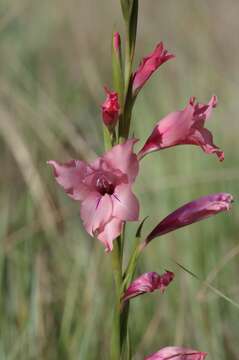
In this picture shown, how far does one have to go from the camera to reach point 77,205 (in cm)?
378

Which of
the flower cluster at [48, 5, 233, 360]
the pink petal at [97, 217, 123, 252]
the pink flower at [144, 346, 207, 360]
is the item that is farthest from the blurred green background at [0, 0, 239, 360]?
the pink petal at [97, 217, 123, 252]

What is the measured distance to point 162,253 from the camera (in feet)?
11.4

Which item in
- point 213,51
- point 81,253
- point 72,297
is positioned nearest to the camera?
point 72,297

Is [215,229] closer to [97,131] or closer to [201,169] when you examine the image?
[201,169]

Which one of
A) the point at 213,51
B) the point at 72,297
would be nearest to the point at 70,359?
the point at 72,297

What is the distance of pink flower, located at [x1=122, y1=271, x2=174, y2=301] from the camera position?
147 cm

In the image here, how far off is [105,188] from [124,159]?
111 millimetres

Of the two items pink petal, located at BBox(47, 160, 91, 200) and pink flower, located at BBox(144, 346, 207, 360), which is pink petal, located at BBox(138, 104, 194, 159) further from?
pink flower, located at BBox(144, 346, 207, 360)

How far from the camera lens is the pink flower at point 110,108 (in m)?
1.43

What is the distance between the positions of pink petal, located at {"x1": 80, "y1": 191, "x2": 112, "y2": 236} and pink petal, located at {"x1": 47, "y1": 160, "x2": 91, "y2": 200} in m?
0.02

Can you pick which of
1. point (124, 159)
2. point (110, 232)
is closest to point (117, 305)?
point (110, 232)

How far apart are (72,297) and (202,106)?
1.35 meters

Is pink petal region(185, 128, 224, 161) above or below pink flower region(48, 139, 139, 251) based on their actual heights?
above

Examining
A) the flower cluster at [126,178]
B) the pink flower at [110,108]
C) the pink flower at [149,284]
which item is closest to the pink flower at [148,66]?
the flower cluster at [126,178]
